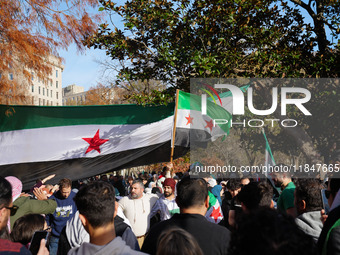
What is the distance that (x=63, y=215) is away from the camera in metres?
6.62

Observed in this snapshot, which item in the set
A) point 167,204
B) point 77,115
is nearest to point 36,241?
point 167,204

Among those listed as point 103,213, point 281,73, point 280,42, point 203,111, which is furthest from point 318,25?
point 103,213

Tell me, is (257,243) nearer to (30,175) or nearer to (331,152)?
(30,175)

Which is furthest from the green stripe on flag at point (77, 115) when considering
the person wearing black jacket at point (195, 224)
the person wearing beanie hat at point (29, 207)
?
the person wearing black jacket at point (195, 224)

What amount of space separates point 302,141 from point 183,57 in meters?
3.47

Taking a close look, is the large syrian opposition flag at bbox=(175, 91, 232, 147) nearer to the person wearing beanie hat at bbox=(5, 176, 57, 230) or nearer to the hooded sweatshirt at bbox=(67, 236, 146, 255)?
the person wearing beanie hat at bbox=(5, 176, 57, 230)

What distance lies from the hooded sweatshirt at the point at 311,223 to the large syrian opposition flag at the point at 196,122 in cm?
463

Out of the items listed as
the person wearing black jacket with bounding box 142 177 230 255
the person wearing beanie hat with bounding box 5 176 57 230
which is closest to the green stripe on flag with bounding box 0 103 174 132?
the person wearing beanie hat with bounding box 5 176 57 230

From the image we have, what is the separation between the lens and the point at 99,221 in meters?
2.53

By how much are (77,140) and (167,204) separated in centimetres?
241

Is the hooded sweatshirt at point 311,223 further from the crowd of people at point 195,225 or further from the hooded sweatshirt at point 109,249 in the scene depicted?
the hooded sweatshirt at point 109,249

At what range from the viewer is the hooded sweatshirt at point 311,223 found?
339 centimetres

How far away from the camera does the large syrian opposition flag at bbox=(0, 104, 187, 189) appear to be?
7.61 meters

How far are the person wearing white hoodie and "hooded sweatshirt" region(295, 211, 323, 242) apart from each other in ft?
5.72
